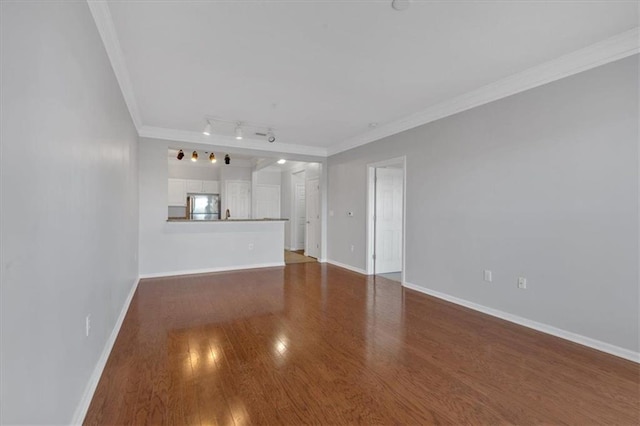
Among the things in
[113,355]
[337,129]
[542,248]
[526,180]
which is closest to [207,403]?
[113,355]

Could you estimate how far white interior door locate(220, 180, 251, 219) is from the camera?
8.73 metres

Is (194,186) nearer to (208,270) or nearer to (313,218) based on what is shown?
(313,218)

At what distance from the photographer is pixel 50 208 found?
1297mm

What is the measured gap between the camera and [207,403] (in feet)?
6.03

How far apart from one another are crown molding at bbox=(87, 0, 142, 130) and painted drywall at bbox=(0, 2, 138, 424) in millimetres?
100

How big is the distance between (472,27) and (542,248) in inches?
85.6

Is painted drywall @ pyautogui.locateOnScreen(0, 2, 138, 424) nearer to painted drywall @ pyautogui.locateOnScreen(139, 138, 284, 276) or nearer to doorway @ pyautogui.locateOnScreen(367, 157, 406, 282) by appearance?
painted drywall @ pyautogui.locateOnScreen(139, 138, 284, 276)

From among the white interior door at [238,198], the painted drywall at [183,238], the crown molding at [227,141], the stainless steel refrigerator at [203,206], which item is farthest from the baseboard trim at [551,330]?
the stainless steel refrigerator at [203,206]

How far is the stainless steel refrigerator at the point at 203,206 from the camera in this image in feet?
28.1

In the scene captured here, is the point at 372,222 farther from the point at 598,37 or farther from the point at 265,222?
the point at 598,37

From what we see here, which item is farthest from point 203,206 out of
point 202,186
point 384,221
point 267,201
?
point 384,221

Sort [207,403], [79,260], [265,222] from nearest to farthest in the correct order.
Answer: [79,260] → [207,403] → [265,222]

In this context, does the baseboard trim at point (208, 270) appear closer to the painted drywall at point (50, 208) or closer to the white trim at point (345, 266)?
the white trim at point (345, 266)

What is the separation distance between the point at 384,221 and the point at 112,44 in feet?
14.9
